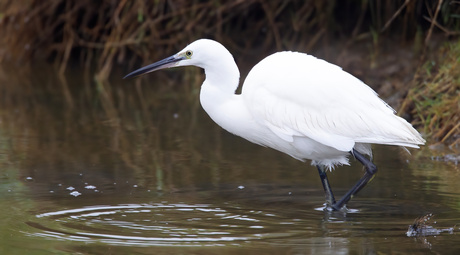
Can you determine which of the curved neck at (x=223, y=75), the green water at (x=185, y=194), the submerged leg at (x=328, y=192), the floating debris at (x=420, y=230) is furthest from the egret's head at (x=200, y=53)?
the floating debris at (x=420, y=230)

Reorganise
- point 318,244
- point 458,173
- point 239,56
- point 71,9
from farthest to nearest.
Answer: point 71,9 → point 239,56 → point 458,173 → point 318,244

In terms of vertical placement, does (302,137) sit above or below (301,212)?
above

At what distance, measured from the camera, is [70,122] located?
758 centimetres

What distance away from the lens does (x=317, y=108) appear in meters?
4.64

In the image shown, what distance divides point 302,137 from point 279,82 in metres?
0.36

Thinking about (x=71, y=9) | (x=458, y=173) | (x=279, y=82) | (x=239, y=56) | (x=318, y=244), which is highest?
(x=71, y=9)

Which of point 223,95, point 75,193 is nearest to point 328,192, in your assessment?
point 223,95

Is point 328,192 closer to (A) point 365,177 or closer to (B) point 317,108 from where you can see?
(A) point 365,177

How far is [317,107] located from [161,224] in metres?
1.15

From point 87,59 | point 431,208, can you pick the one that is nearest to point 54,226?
point 431,208

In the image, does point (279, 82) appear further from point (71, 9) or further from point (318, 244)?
point (71, 9)

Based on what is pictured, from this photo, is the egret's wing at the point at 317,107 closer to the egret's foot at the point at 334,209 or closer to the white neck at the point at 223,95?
the white neck at the point at 223,95

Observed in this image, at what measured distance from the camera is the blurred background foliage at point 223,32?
8.58 metres

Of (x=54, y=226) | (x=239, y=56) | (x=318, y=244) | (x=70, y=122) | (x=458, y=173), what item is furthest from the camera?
(x=239, y=56)
